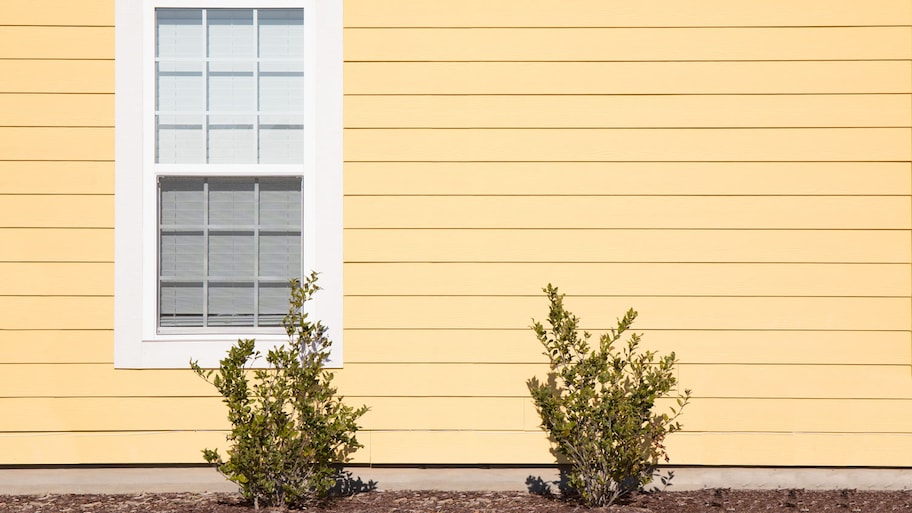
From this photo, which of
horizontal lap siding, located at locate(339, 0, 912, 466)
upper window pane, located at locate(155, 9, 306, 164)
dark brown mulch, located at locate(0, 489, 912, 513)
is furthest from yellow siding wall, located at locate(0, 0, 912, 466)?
upper window pane, located at locate(155, 9, 306, 164)

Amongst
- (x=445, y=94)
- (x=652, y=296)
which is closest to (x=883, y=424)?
(x=652, y=296)

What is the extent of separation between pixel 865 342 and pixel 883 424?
0.45m

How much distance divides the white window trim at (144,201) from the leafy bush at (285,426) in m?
0.20

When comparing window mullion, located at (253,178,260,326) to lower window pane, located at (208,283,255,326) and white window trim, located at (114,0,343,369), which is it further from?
white window trim, located at (114,0,343,369)

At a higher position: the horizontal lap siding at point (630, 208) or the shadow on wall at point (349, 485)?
the horizontal lap siding at point (630, 208)

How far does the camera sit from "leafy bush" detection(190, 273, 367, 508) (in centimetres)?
431

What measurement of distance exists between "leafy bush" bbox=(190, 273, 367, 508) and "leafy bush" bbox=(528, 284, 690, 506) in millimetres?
1025

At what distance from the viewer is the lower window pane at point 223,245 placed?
484cm

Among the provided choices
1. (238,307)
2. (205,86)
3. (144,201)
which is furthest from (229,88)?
(238,307)

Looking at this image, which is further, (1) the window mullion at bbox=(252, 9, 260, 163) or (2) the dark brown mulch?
(1) the window mullion at bbox=(252, 9, 260, 163)

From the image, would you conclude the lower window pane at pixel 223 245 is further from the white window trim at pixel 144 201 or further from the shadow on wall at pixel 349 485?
the shadow on wall at pixel 349 485

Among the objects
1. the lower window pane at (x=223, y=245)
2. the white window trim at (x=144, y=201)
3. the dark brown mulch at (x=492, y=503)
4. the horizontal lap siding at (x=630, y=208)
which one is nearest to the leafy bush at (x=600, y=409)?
the dark brown mulch at (x=492, y=503)

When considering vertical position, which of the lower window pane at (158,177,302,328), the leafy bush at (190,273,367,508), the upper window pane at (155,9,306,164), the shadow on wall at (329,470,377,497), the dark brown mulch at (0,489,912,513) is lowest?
the dark brown mulch at (0,489,912,513)

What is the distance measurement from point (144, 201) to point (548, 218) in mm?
2163
